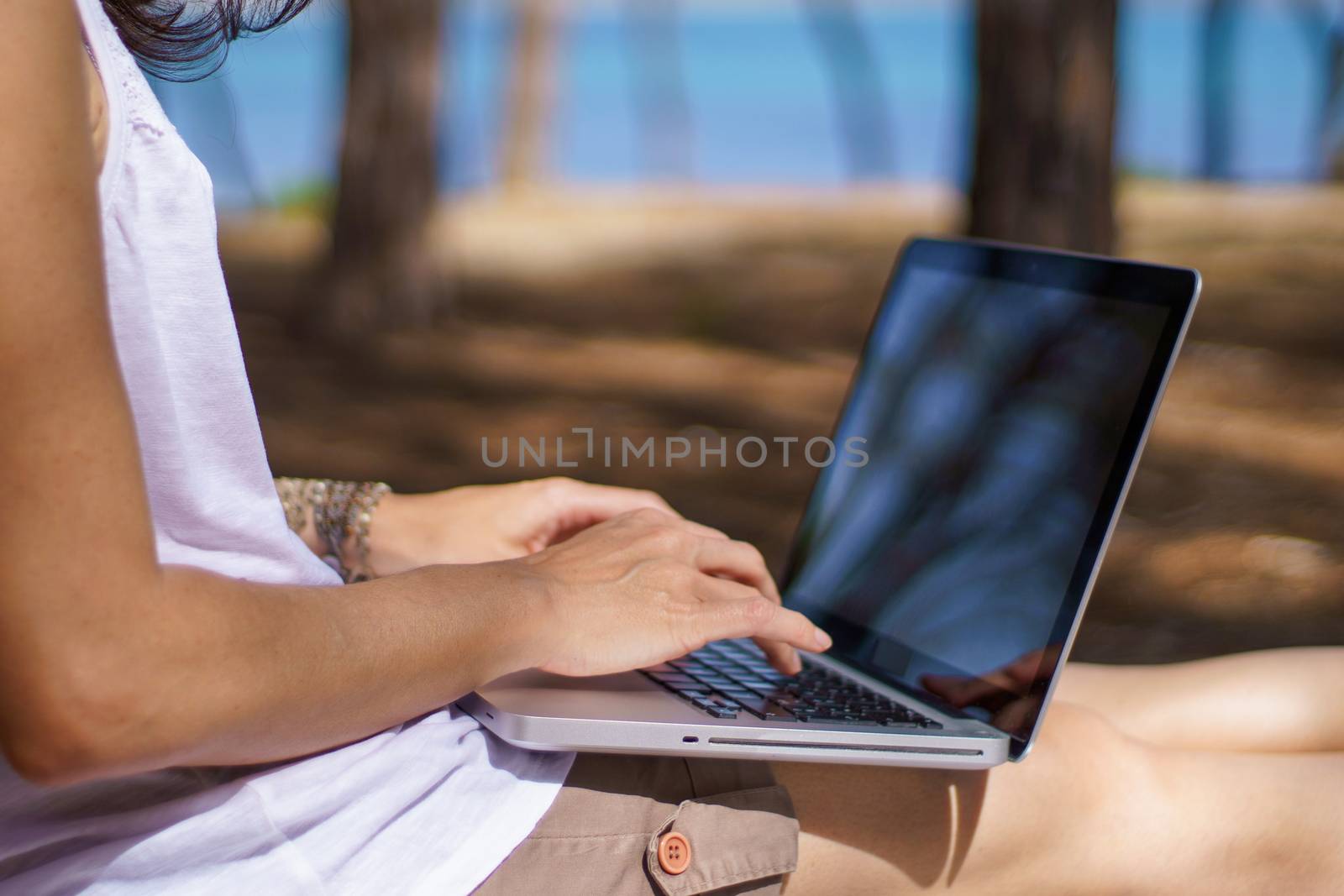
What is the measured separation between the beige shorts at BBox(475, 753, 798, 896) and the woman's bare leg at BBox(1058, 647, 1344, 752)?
0.51 metres

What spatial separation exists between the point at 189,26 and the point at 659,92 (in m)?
14.6

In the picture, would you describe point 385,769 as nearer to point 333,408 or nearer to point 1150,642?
point 1150,642

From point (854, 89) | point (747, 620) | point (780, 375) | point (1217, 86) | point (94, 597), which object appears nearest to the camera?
point (94, 597)

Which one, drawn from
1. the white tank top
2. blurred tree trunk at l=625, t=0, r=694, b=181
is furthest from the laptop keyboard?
blurred tree trunk at l=625, t=0, r=694, b=181

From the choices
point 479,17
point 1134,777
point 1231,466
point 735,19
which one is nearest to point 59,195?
point 1134,777

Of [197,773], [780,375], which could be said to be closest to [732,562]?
[197,773]

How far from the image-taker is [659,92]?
50.9 feet

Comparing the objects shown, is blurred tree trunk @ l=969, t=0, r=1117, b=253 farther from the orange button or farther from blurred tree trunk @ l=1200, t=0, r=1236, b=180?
blurred tree trunk @ l=1200, t=0, r=1236, b=180

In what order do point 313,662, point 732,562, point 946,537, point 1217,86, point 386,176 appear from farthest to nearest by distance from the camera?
point 1217,86 < point 386,176 < point 946,537 < point 732,562 < point 313,662

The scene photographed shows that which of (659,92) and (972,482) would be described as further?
(659,92)

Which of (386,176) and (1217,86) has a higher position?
(1217,86)

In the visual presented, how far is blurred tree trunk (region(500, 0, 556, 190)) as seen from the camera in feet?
46.2

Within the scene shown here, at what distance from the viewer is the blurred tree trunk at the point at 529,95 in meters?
14.1

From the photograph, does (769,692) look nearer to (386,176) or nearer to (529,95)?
(386,176)
